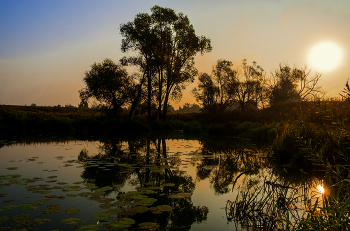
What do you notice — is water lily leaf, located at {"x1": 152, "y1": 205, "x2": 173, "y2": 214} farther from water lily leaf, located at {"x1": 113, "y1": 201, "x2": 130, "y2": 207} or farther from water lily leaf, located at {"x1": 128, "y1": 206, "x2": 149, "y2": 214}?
water lily leaf, located at {"x1": 113, "y1": 201, "x2": 130, "y2": 207}

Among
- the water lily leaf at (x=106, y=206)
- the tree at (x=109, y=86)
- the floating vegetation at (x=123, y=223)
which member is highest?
the tree at (x=109, y=86)

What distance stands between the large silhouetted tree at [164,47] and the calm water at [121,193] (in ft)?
69.1

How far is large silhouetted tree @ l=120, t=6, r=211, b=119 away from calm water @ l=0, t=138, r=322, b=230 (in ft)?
69.1

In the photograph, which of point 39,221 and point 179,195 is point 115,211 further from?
point 179,195

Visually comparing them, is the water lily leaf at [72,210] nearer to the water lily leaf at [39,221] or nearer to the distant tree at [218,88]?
the water lily leaf at [39,221]

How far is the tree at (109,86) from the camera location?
31209mm

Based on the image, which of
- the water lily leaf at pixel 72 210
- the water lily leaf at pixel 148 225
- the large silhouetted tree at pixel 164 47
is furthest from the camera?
the large silhouetted tree at pixel 164 47

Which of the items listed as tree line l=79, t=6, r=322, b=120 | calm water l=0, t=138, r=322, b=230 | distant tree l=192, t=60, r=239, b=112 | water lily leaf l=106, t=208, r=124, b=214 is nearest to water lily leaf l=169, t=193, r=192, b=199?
calm water l=0, t=138, r=322, b=230

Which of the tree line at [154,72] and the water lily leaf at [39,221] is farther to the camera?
the tree line at [154,72]

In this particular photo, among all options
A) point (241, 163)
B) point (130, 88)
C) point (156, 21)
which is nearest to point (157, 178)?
point (241, 163)

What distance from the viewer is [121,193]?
189 inches

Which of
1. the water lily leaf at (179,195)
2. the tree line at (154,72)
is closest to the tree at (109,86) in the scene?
the tree line at (154,72)

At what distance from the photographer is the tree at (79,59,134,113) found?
31.2m

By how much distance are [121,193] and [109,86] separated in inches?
1098
